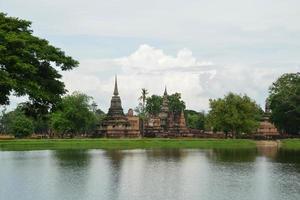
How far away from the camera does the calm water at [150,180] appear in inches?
1096

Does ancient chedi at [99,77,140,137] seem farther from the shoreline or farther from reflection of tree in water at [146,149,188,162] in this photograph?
reflection of tree in water at [146,149,188,162]

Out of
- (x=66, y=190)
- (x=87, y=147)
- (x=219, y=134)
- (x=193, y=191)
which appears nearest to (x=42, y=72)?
(x=66, y=190)

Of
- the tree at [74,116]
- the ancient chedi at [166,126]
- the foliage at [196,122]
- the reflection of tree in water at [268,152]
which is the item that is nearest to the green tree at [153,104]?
the foliage at [196,122]

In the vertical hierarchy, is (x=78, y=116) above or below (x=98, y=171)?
above

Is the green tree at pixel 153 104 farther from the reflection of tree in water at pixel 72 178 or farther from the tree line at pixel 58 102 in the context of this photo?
the reflection of tree in water at pixel 72 178

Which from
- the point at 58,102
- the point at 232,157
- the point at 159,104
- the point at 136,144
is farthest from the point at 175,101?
the point at 58,102

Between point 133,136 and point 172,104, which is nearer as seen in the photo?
point 133,136

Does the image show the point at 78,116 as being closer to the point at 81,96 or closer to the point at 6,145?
the point at 81,96

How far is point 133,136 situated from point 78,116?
1188cm

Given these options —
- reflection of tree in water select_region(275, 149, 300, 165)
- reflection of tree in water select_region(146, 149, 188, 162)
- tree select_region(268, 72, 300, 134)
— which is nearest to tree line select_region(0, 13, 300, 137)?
tree select_region(268, 72, 300, 134)

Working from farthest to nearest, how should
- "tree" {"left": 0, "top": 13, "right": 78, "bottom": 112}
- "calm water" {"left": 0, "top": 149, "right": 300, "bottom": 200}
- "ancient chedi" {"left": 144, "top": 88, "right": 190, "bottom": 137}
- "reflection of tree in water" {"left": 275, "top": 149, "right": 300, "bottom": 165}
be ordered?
"ancient chedi" {"left": 144, "top": 88, "right": 190, "bottom": 137}, "reflection of tree in water" {"left": 275, "top": 149, "right": 300, "bottom": 165}, "calm water" {"left": 0, "top": 149, "right": 300, "bottom": 200}, "tree" {"left": 0, "top": 13, "right": 78, "bottom": 112}

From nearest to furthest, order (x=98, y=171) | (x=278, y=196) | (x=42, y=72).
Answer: (x=42, y=72) < (x=278, y=196) < (x=98, y=171)

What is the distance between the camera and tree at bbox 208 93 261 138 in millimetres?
92562

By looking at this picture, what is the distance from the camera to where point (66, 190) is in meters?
29.6
